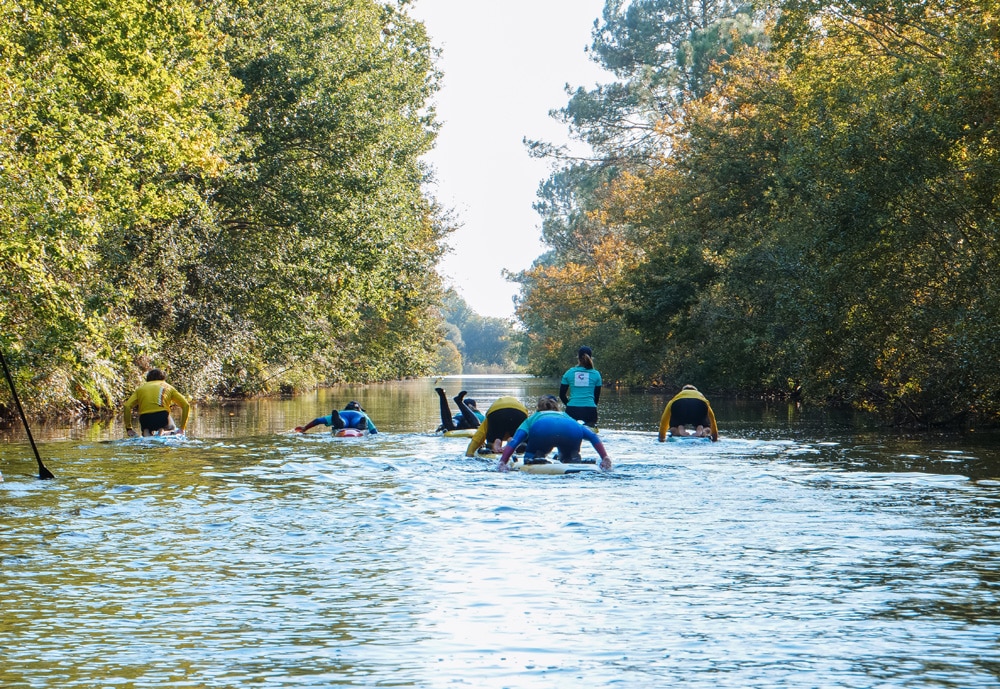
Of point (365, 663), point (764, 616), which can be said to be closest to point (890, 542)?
point (764, 616)

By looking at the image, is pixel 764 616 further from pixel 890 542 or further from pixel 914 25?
pixel 914 25

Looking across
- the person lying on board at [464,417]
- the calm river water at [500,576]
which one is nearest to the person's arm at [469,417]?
the person lying on board at [464,417]

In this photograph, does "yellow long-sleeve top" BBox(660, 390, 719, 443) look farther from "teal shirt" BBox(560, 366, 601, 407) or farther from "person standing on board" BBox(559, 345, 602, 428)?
"teal shirt" BBox(560, 366, 601, 407)

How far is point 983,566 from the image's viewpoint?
10.6 meters

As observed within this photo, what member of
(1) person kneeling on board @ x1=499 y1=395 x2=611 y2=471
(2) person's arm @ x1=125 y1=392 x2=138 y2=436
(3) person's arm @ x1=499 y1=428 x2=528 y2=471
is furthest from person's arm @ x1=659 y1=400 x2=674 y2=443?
(2) person's arm @ x1=125 y1=392 x2=138 y2=436

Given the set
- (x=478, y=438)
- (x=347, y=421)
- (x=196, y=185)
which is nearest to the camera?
(x=478, y=438)

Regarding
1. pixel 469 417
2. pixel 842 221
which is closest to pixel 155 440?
pixel 469 417

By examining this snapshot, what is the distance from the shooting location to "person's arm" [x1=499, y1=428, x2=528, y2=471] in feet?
59.4

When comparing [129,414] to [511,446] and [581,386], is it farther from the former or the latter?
[511,446]

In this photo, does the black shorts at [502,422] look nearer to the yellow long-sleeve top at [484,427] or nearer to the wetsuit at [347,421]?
the yellow long-sleeve top at [484,427]

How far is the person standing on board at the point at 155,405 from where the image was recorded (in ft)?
83.4

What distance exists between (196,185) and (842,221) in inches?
718

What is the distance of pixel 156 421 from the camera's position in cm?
2558

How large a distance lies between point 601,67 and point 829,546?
7963cm
